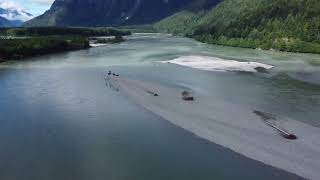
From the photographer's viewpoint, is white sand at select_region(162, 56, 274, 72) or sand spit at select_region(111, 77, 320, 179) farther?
white sand at select_region(162, 56, 274, 72)

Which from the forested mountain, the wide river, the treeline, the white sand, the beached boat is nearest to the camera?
the wide river

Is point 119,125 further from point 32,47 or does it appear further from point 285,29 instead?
point 285,29

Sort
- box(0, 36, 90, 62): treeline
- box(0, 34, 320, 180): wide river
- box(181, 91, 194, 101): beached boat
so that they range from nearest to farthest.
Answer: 1. box(0, 34, 320, 180): wide river
2. box(181, 91, 194, 101): beached boat
3. box(0, 36, 90, 62): treeline

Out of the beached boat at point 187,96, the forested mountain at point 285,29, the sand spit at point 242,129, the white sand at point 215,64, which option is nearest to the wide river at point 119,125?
the sand spit at point 242,129

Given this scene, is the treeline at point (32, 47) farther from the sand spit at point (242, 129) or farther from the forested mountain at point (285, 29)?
the sand spit at point (242, 129)

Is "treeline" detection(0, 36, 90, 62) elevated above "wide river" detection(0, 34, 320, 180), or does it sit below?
below

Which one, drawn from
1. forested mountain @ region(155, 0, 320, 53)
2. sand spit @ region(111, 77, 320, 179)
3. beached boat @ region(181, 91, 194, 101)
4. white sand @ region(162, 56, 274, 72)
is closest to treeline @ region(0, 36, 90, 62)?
white sand @ region(162, 56, 274, 72)

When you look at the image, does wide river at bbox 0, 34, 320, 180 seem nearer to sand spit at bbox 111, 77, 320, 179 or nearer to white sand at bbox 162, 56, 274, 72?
sand spit at bbox 111, 77, 320, 179

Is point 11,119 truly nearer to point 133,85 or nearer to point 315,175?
point 133,85
